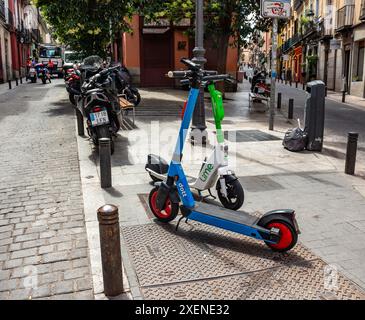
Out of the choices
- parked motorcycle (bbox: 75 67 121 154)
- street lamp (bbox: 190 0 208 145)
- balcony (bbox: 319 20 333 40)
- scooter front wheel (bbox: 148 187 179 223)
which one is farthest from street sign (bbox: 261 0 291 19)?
balcony (bbox: 319 20 333 40)

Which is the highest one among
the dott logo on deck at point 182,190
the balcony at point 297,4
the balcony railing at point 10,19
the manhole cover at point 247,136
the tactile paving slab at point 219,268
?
the balcony at point 297,4

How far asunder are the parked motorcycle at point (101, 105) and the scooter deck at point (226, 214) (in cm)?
342

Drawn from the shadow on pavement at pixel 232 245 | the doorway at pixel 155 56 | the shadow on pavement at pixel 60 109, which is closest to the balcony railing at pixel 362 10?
the doorway at pixel 155 56

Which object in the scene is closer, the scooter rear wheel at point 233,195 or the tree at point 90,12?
the scooter rear wheel at point 233,195

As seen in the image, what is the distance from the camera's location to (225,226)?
13.0 feet

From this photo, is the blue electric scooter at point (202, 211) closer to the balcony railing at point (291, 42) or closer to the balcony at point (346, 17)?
the balcony at point (346, 17)

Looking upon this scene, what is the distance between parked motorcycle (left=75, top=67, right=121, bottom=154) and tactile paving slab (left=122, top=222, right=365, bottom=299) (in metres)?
3.20

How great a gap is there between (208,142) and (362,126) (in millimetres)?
5646

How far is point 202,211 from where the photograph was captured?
411 centimetres

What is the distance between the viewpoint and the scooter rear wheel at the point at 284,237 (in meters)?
3.65

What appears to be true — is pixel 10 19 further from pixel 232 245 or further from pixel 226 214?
pixel 232 245

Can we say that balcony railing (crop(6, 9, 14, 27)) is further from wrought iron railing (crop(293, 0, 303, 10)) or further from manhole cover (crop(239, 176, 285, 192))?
manhole cover (crop(239, 176, 285, 192))

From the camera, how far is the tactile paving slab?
10.3 feet

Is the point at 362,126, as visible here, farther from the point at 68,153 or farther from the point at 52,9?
the point at 52,9
